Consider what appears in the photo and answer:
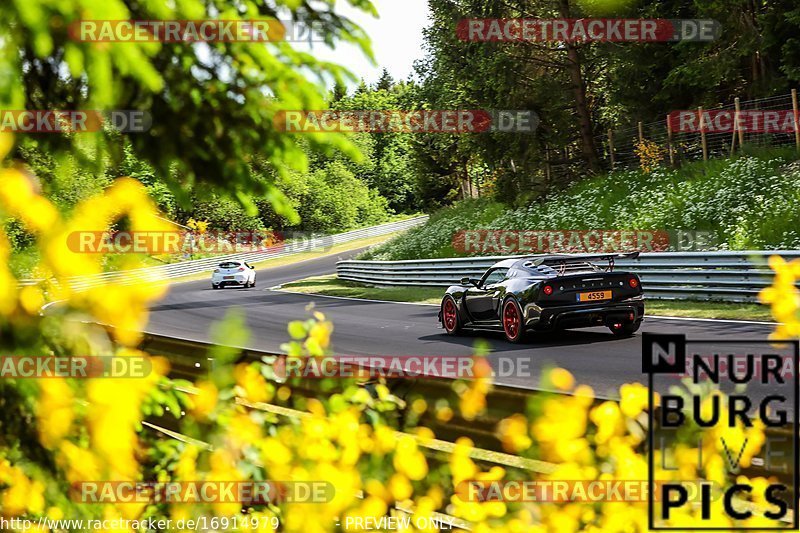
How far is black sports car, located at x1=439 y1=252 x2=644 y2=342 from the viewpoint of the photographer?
479 inches

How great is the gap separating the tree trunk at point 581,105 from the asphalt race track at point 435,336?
423 inches

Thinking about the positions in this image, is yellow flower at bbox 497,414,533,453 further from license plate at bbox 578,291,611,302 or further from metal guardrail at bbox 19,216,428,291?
metal guardrail at bbox 19,216,428,291

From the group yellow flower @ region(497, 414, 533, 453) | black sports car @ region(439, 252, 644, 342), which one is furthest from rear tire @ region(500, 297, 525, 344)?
yellow flower @ region(497, 414, 533, 453)

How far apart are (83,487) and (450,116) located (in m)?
33.8

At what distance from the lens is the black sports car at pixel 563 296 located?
12.2 meters

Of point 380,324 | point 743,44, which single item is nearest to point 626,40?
point 743,44

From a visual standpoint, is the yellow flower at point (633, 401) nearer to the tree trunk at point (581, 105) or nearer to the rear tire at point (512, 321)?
the rear tire at point (512, 321)

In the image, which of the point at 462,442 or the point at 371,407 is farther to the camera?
the point at 371,407

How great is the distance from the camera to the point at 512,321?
511 inches

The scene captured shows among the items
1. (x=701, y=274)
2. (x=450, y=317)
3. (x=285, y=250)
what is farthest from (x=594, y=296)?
(x=285, y=250)

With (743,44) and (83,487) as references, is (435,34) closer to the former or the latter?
(743,44)

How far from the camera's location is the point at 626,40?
92.7ft

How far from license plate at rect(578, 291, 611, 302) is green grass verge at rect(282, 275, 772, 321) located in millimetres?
2918

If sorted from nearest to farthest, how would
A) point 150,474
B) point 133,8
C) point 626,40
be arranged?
point 133,8 < point 150,474 < point 626,40
